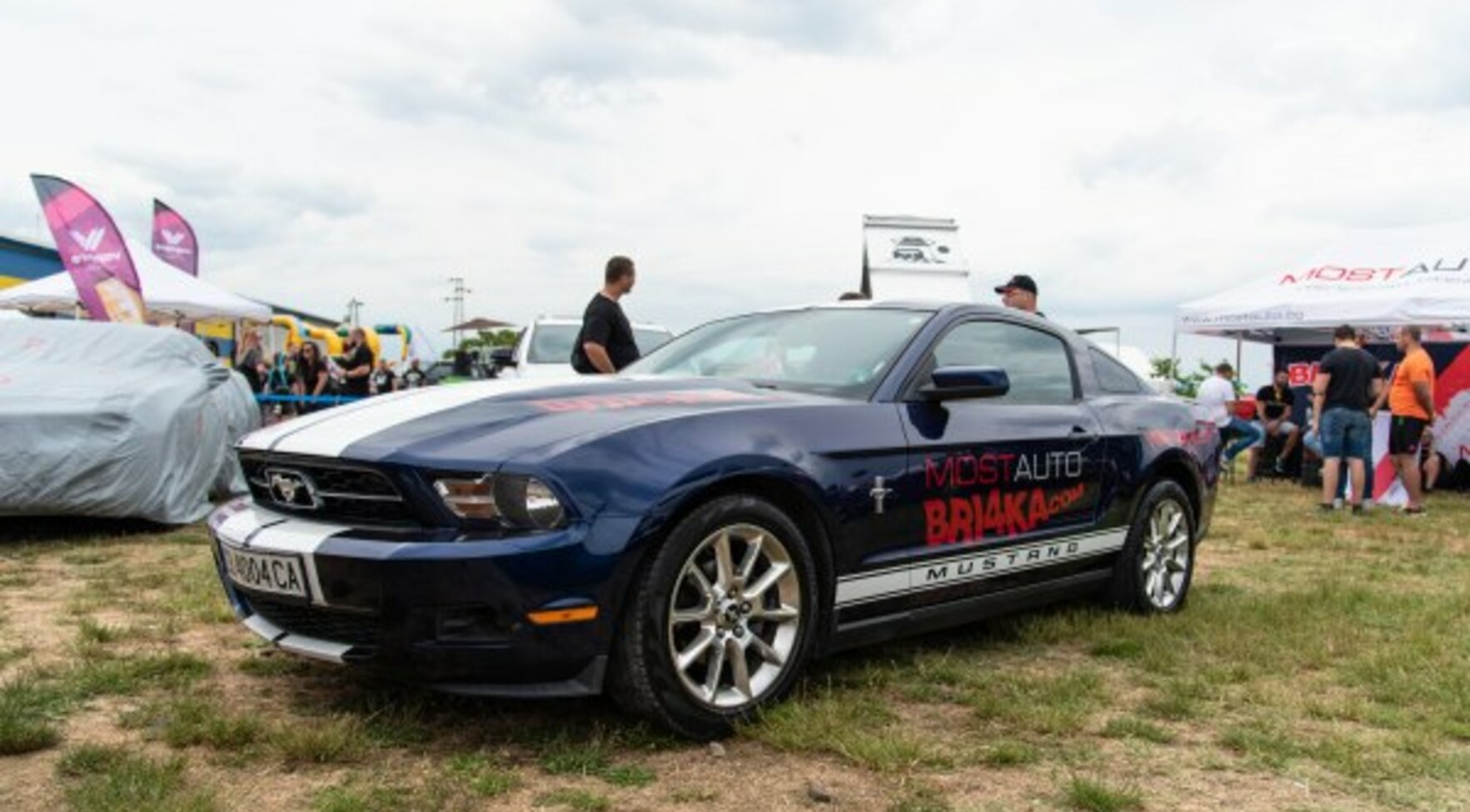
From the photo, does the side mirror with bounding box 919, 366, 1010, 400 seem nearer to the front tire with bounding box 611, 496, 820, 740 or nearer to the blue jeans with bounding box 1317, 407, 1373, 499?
the front tire with bounding box 611, 496, 820, 740

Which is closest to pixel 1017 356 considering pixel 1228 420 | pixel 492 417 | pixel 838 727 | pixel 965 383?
pixel 965 383

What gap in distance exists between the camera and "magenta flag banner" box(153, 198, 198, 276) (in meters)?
19.6

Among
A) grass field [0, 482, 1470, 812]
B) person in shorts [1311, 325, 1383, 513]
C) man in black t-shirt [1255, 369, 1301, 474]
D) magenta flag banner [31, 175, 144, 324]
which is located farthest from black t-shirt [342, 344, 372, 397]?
man in black t-shirt [1255, 369, 1301, 474]

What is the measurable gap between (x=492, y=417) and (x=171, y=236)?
1901 cm

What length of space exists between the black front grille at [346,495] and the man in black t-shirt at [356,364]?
10574 mm

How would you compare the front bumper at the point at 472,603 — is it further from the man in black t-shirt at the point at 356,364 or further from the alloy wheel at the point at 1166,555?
the man in black t-shirt at the point at 356,364

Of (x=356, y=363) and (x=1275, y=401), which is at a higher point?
(x=356, y=363)

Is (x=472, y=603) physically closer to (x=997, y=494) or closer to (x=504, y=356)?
(x=997, y=494)

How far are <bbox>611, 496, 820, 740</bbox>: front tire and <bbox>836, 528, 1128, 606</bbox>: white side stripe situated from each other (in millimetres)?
196

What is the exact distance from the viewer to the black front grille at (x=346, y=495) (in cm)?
297

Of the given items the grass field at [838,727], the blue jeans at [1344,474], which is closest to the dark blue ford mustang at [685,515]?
the grass field at [838,727]

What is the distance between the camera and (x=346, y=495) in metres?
3.06

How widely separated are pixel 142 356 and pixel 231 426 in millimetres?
684

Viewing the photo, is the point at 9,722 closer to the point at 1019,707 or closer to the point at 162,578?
the point at 162,578
